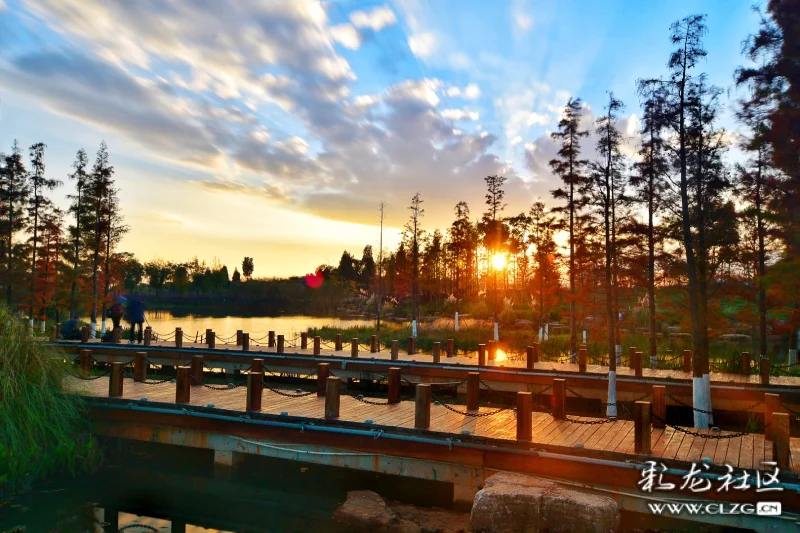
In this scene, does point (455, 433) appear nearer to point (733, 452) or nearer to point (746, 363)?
point (733, 452)

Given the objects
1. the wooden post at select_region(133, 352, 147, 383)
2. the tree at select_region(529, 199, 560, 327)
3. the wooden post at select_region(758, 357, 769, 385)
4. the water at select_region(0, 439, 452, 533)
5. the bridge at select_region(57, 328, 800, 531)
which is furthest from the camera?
the tree at select_region(529, 199, 560, 327)

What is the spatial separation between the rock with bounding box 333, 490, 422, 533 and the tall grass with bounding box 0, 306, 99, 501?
19.0 ft

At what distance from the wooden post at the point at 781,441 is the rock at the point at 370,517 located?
558 cm

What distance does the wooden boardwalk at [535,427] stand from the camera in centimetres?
920

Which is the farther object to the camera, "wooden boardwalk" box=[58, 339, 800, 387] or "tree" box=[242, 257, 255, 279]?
"tree" box=[242, 257, 255, 279]

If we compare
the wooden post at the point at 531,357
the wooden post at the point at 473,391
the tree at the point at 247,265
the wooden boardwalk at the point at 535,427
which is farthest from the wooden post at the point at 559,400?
the tree at the point at 247,265

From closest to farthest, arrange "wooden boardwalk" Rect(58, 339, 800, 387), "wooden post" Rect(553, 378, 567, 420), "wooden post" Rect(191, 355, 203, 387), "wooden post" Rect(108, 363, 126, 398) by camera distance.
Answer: "wooden post" Rect(553, 378, 567, 420), "wooden post" Rect(108, 363, 126, 398), "wooden post" Rect(191, 355, 203, 387), "wooden boardwalk" Rect(58, 339, 800, 387)

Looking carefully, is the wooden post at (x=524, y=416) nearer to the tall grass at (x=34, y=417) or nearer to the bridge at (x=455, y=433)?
the bridge at (x=455, y=433)

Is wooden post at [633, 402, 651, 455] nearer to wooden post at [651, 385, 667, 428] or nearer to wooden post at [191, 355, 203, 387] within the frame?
wooden post at [651, 385, 667, 428]

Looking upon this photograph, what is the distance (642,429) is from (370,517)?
475 centimetres

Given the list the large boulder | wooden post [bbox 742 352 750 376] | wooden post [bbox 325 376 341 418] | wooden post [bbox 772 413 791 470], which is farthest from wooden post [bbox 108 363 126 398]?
wooden post [bbox 742 352 750 376]

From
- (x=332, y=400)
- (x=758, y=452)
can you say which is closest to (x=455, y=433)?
(x=332, y=400)

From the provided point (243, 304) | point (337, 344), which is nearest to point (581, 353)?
point (337, 344)

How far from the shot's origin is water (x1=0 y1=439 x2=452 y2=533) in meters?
9.70
